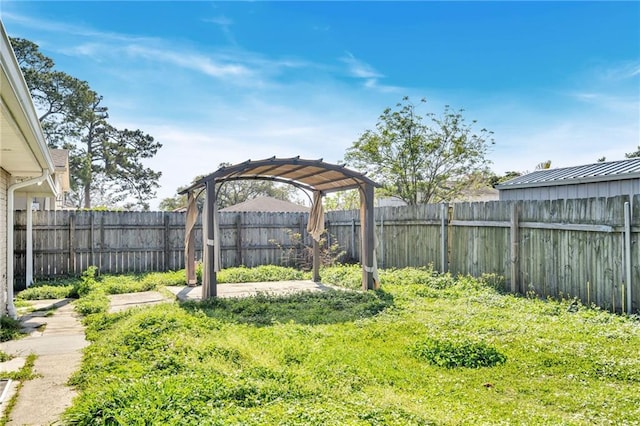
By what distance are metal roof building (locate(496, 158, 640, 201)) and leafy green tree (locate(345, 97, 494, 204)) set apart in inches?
110

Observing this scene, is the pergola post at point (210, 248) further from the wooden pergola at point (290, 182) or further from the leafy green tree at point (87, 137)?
the leafy green tree at point (87, 137)

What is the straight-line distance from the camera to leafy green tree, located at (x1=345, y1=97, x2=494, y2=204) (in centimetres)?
1470

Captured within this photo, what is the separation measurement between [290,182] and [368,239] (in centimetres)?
245

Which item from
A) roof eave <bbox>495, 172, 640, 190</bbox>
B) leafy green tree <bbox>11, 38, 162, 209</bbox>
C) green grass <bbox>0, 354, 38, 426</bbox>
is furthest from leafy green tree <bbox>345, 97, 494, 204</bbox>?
leafy green tree <bbox>11, 38, 162, 209</bbox>

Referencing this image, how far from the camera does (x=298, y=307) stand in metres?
6.64

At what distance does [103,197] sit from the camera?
2752 cm

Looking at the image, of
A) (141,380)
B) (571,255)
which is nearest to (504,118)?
(571,255)

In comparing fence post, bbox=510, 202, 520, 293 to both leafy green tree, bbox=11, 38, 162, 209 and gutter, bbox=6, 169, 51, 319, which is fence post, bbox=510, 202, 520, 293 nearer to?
gutter, bbox=6, 169, 51, 319

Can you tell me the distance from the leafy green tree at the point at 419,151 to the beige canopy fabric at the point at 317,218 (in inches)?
204

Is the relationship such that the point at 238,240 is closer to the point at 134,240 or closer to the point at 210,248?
the point at 134,240

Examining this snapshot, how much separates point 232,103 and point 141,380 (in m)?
10.6

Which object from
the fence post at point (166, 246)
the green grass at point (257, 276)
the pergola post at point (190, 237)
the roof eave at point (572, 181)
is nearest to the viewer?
the roof eave at point (572, 181)

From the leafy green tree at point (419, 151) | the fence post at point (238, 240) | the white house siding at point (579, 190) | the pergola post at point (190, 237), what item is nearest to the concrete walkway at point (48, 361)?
the pergola post at point (190, 237)

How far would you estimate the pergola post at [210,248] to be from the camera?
734 cm
